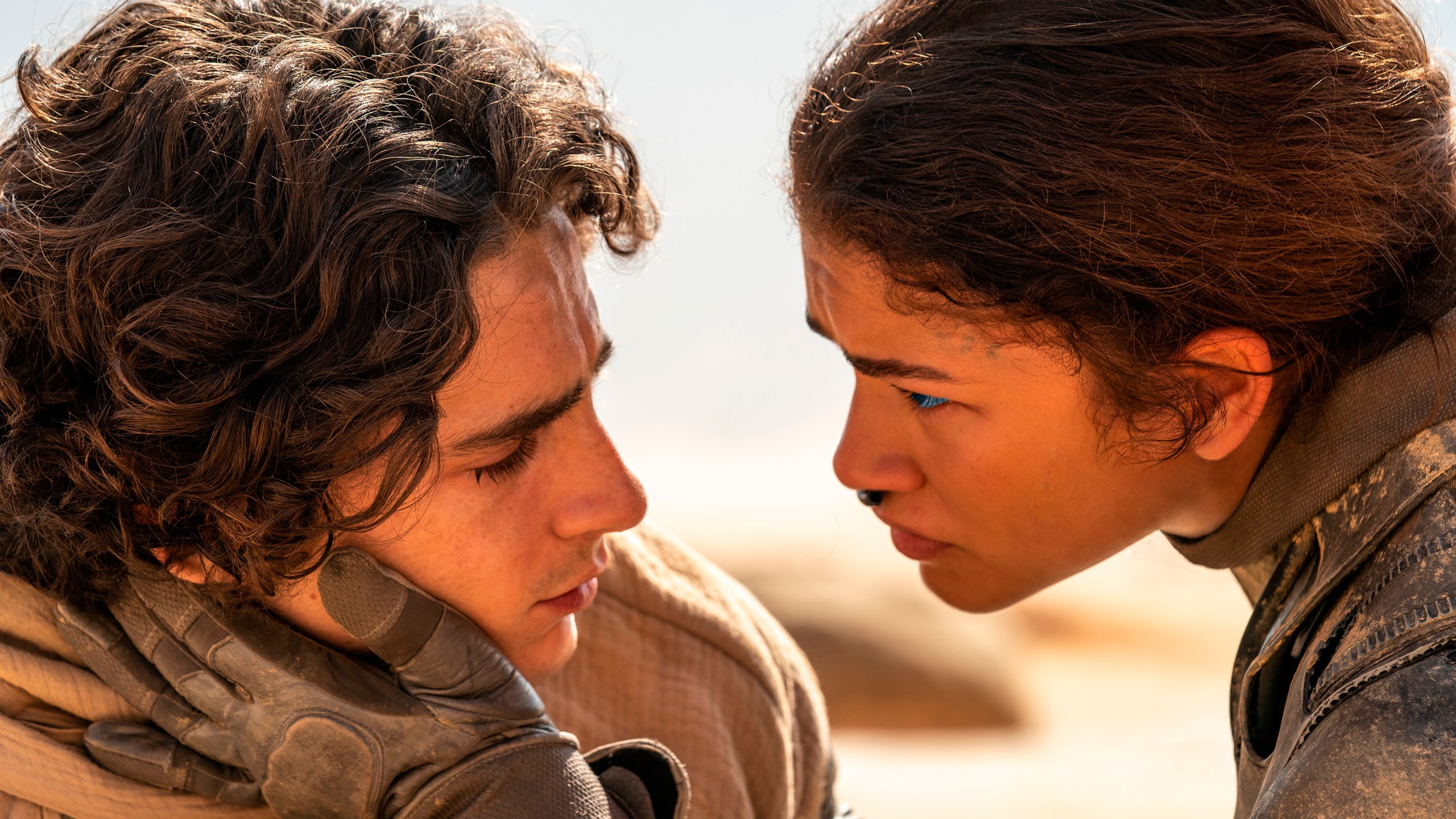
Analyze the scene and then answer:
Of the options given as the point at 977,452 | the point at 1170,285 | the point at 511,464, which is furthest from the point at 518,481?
the point at 1170,285

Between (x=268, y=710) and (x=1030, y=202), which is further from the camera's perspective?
(x=1030, y=202)

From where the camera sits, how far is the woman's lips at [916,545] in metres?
2.05

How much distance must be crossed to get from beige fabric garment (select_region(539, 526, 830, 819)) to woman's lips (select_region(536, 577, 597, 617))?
338 millimetres

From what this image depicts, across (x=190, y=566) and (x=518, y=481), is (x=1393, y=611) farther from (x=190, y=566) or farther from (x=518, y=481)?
(x=190, y=566)

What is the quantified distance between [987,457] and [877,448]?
0.61 ft

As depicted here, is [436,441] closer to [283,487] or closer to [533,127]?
[283,487]

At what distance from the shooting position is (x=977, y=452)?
185 cm

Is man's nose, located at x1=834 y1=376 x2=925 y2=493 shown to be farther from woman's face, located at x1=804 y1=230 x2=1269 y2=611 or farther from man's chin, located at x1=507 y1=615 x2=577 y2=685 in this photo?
man's chin, located at x1=507 y1=615 x2=577 y2=685

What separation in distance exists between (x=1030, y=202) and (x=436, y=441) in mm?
873

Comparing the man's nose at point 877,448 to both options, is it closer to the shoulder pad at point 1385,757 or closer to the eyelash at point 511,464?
the eyelash at point 511,464

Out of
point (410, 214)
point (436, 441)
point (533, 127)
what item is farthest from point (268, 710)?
point (533, 127)

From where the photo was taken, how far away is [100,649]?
1.60m

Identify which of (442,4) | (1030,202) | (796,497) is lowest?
(796,497)

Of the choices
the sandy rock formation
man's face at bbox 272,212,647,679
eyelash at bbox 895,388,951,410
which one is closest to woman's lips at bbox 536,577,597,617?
man's face at bbox 272,212,647,679
